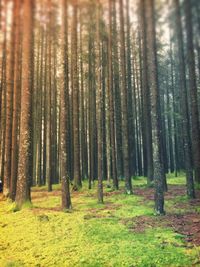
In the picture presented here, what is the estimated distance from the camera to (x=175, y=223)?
9.21 meters

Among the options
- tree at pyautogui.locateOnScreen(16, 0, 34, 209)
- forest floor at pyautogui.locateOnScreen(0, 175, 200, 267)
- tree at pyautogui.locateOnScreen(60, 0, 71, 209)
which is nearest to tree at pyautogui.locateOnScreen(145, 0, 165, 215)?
forest floor at pyautogui.locateOnScreen(0, 175, 200, 267)

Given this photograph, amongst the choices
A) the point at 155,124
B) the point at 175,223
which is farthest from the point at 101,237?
the point at 155,124

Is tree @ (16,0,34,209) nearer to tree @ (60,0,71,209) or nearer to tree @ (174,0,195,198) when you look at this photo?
tree @ (60,0,71,209)

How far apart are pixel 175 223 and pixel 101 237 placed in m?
2.85

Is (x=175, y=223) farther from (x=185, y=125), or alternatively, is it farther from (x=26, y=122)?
(x=26, y=122)

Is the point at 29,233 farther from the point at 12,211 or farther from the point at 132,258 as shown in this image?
the point at 132,258

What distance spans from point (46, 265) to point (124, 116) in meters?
10.2

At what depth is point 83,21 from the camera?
22.8m

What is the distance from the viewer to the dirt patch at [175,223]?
813cm

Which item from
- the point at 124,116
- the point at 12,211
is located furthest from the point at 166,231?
the point at 124,116

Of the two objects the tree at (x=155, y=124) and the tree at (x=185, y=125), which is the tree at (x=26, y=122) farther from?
the tree at (x=185, y=125)

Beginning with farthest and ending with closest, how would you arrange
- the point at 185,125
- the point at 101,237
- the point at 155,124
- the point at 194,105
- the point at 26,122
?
the point at 194,105, the point at 185,125, the point at 26,122, the point at 155,124, the point at 101,237

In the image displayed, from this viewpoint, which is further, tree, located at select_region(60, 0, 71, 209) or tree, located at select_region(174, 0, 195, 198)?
tree, located at select_region(174, 0, 195, 198)

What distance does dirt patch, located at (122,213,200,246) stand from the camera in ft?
26.7
